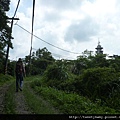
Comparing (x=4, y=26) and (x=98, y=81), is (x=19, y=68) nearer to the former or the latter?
(x=98, y=81)

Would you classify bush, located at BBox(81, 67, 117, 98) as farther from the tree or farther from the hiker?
the tree

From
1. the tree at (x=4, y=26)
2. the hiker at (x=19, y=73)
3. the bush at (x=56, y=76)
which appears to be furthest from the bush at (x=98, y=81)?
the tree at (x=4, y=26)

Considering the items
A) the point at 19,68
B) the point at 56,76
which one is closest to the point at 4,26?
the point at 56,76

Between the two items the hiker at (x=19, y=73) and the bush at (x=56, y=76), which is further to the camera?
the bush at (x=56, y=76)

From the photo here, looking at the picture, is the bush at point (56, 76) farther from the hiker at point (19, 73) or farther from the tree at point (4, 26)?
the tree at point (4, 26)

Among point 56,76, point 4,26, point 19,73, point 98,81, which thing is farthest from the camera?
point 4,26

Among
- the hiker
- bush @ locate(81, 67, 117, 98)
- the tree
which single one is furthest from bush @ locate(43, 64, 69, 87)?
the tree

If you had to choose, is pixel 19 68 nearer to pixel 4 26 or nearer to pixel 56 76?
pixel 56 76

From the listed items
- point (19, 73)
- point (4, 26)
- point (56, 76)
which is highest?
point (4, 26)

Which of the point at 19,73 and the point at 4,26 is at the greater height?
the point at 4,26

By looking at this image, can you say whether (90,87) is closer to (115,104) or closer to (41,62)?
(115,104)

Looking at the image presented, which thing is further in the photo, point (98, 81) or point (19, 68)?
point (98, 81)

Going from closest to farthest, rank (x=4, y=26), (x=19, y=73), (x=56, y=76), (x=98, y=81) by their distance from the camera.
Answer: (x=19, y=73) → (x=98, y=81) → (x=56, y=76) → (x=4, y=26)

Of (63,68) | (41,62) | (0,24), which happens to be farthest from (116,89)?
(41,62)
